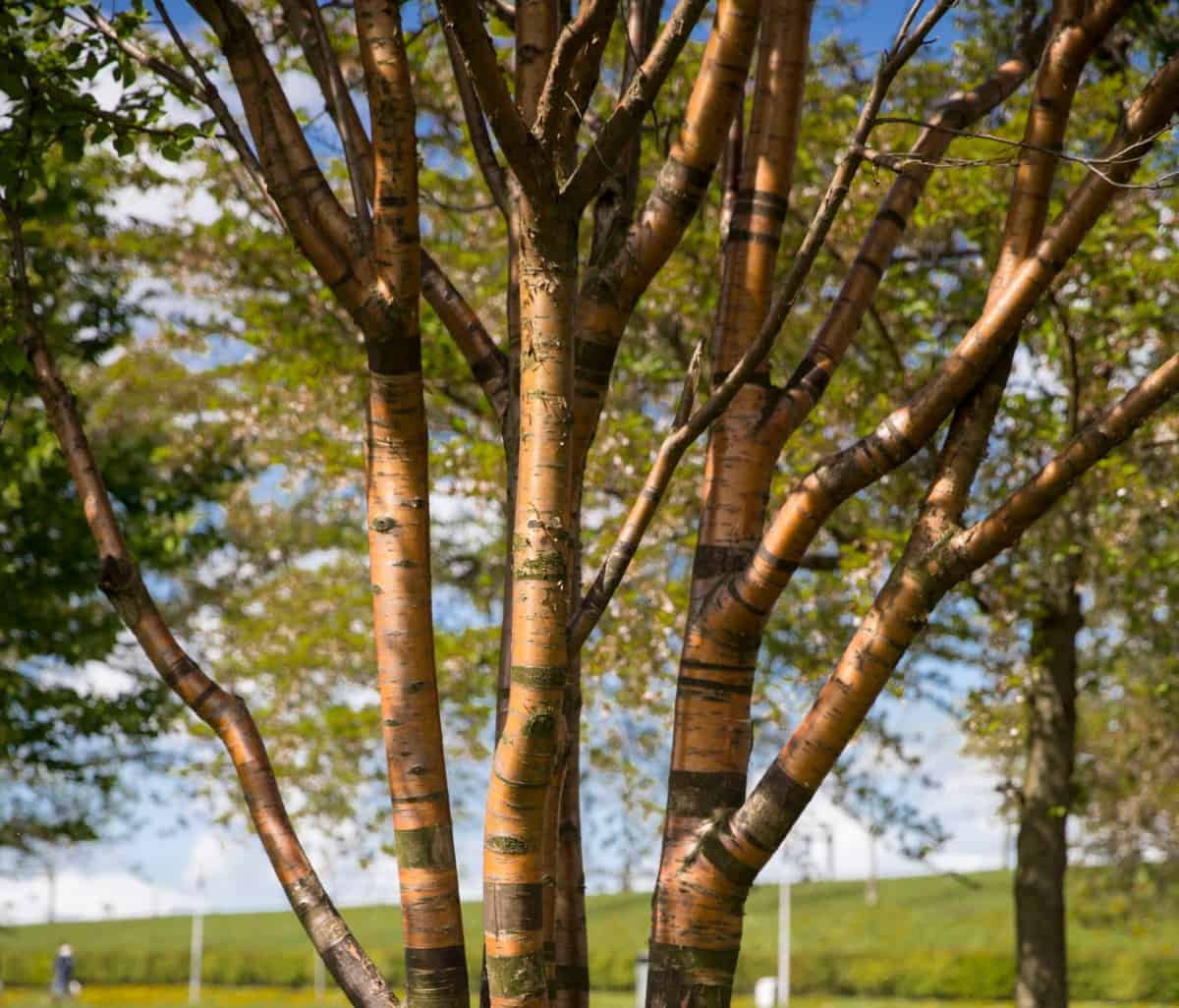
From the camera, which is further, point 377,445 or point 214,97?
point 214,97

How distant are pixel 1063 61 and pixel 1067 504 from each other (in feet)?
25.4

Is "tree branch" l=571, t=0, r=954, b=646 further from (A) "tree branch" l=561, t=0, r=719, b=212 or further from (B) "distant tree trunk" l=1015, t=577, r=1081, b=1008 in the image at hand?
(B) "distant tree trunk" l=1015, t=577, r=1081, b=1008

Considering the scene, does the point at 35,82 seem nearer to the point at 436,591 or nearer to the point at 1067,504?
the point at 1067,504

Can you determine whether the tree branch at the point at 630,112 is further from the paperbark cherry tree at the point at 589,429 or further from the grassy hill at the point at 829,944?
the grassy hill at the point at 829,944

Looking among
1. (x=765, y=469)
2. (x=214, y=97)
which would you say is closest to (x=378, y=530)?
(x=765, y=469)

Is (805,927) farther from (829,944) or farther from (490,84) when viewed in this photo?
(490,84)

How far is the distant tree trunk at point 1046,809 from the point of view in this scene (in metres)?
11.6

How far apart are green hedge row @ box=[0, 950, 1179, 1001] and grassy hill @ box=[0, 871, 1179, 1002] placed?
4 centimetres

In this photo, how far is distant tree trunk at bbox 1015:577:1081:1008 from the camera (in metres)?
11.6

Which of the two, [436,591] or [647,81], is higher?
[436,591]

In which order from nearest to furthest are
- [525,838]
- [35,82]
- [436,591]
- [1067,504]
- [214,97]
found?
[525,838] → [214,97] → [35,82] → [1067,504] → [436,591]

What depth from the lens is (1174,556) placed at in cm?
1066

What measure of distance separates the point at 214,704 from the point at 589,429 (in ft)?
5.06

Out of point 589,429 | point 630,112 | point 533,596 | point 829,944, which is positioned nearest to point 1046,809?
point 589,429
